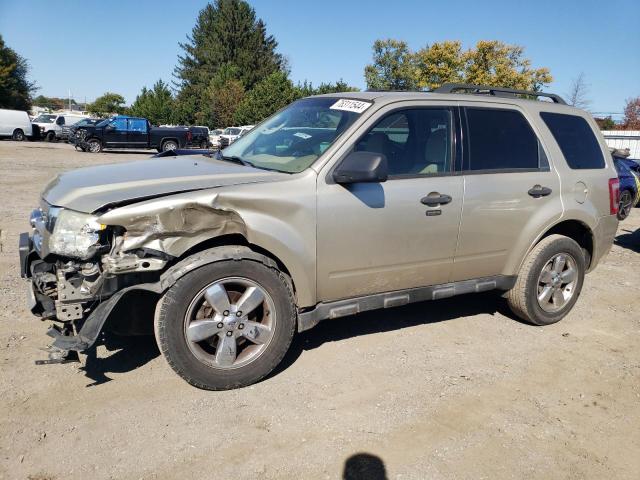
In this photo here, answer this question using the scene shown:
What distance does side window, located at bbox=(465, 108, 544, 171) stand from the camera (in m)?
4.26

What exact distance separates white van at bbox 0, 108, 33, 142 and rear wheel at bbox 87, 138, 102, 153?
10.1 metres

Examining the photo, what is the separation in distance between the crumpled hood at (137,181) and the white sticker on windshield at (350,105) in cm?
81

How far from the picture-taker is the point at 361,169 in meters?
3.45

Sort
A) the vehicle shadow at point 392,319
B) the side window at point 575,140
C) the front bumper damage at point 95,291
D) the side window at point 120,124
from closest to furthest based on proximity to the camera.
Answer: the front bumper damage at point 95,291 < the vehicle shadow at point 392,319 < the side window at point 575,140 < the side window at point 120,124

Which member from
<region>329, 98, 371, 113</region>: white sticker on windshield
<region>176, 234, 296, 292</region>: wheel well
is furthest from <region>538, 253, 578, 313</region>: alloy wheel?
<region>176, 234, 296, 292</region>: wheel well

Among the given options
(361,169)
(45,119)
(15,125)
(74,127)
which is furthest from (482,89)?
(45,119)

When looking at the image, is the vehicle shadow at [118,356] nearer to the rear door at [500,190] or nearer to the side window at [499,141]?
the rear door at [500,190]

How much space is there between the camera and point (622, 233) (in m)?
9.97

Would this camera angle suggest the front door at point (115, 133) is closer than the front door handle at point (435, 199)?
No

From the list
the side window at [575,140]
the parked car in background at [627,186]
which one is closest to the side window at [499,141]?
the side window at [575,140]

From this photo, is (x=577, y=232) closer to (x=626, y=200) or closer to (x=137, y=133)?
(x=626, y=200)

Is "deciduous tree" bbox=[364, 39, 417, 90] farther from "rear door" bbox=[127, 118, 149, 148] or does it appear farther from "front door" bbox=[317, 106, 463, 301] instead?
"front door" bbox=[317, 106, 463, 301]

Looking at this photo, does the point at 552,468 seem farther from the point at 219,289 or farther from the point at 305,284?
the point at 219,289

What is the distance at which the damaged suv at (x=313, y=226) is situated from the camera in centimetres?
315
